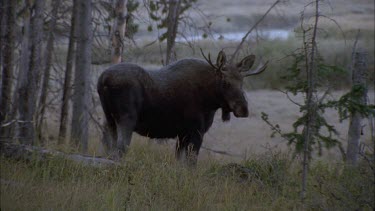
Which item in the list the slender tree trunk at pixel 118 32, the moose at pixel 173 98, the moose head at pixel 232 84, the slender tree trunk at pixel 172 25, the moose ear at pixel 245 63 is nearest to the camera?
the moose at pixel 173 98

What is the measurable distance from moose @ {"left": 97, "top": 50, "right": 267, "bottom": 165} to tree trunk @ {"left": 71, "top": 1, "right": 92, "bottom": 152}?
5.09 ft

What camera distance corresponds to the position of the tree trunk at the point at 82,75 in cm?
1016

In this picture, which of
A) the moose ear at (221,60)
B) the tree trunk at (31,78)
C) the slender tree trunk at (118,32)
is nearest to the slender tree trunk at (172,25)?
the slender tree trunk at (118,32)

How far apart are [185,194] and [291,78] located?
2132mm

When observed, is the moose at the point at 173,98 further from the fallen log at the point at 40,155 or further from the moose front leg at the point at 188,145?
the fallen log at the point at 40,155

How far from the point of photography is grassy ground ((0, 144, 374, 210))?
626cm

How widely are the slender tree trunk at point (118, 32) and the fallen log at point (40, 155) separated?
3866 mm

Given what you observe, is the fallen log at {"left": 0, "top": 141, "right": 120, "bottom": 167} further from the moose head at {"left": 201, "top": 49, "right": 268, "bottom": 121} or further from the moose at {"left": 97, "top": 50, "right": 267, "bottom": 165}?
the moose head at {"left": 201, "top": 49, "right": 268, "bottom": 121}

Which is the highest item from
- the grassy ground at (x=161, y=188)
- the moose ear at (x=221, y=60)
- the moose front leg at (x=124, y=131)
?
the moose ear at (x=221, y=60)

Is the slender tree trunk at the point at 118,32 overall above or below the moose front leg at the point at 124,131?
above

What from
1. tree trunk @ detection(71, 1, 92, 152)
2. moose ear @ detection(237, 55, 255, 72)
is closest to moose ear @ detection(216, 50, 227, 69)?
moose ear @ detection(237, 55, 255, 72)

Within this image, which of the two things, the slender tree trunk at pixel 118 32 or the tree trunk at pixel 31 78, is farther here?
the tree trunk at pixel 31 78

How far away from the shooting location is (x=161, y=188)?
22.7 feet

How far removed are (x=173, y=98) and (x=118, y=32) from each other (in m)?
2.83
